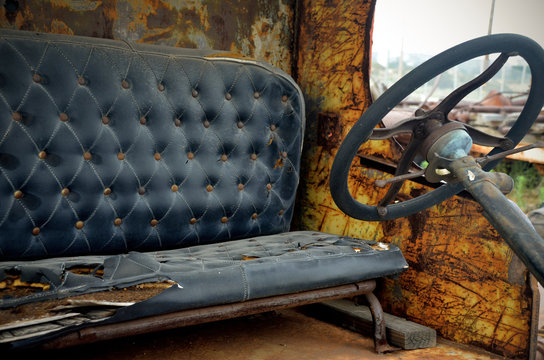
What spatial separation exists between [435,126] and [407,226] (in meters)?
0.92

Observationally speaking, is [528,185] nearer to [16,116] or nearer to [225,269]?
[225,269]

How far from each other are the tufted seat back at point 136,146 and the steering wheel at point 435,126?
78cm

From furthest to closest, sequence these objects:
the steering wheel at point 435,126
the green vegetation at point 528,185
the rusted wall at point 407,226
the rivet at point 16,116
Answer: the green vegetation at point 528,185 < the rusted wall at point 407,226 < the rivet at point 16,116 < the steering wheel at point 435,126

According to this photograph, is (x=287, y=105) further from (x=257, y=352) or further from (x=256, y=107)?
(x=257, y=352)

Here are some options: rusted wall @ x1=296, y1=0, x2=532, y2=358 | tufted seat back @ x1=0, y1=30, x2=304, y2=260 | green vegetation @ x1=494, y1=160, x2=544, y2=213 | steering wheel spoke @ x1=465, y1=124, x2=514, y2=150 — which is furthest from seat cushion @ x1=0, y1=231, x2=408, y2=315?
green vegetation @ x1=494, y1=160, x2=544, y2=213

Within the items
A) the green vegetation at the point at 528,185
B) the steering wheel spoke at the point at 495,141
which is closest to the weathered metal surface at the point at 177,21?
the steering wheel spoke at the point at 495,141

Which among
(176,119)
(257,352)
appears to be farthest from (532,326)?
(176,119)

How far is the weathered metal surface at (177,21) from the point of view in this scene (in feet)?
5.31

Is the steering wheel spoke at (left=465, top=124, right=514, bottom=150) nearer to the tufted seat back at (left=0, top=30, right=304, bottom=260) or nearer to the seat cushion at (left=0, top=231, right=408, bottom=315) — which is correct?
the seat cushion at (left=0, top=231, right=408, bottom=315)

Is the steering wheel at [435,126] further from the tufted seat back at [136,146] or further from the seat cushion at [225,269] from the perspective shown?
the tufted seat back at [136,146]

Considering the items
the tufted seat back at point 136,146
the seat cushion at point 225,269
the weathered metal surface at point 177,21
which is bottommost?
the seat cushion at point 225,269

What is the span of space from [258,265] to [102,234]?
2.00 feet

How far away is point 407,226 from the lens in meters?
1.83

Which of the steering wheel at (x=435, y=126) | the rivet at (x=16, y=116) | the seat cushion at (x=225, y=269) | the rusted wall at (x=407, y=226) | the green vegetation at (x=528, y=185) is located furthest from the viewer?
the green vegetation at (x=528, y=185)
